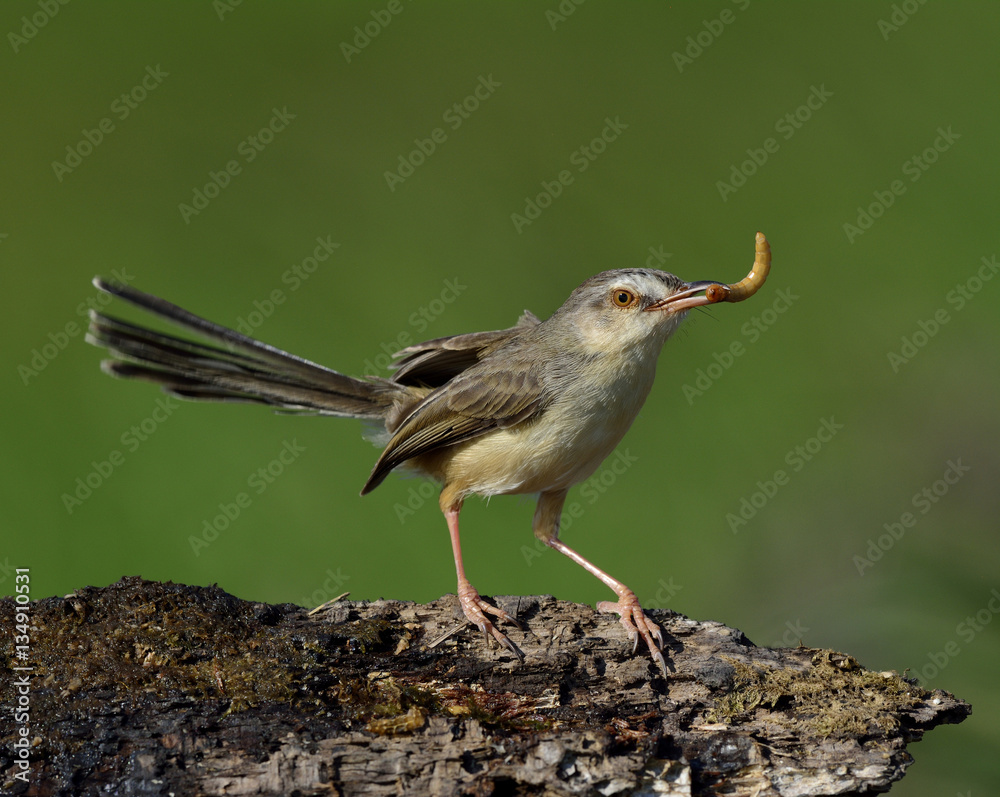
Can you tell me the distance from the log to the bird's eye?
187 cm

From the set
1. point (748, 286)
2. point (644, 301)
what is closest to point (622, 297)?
point (644, 301)

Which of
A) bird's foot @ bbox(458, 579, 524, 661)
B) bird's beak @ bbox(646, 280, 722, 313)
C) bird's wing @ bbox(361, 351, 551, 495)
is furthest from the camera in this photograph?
bird's wing @ bbox(361, 351, 551, 495)

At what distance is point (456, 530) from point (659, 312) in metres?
1.94

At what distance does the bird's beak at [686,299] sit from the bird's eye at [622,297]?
14cm

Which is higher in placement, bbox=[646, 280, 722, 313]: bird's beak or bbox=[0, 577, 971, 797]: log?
bbox=[646, 280, 722, 313]: bird's beak

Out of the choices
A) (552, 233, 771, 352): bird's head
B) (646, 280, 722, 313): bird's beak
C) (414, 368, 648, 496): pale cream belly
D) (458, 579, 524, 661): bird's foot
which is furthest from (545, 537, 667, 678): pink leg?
(646, 280, 722, 313): bird's beak

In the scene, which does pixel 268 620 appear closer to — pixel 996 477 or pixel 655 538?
pixel 655 538

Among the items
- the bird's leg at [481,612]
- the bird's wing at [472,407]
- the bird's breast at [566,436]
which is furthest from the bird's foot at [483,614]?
the bird's wing at [472,407]

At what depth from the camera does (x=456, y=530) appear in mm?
6438

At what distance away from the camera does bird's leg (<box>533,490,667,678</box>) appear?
17.0 ft

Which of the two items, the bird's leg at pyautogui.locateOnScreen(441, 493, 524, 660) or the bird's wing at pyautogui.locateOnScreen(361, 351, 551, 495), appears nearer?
the bird's leg at pyautogui.locateOnScreen(441, 493, 524, 660)

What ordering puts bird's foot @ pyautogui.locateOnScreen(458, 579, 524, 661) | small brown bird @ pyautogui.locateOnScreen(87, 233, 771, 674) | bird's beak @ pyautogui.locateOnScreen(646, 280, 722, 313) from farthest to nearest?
small brown bird @ pyautogui.locateOnScreen(87, 233, 771, 674)
bird's beak @ pyautogui.locateOnScreen(646, 280, 722, 313)
bird's foot @ pyautogui.locateOnScreen(458, 579, 524, 661)

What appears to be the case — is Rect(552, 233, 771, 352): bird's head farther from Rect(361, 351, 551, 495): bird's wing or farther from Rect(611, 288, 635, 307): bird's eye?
Rect(361, 351, 551, 495): bird's wing

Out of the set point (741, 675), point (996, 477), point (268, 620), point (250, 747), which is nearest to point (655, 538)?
point (996, 477)
